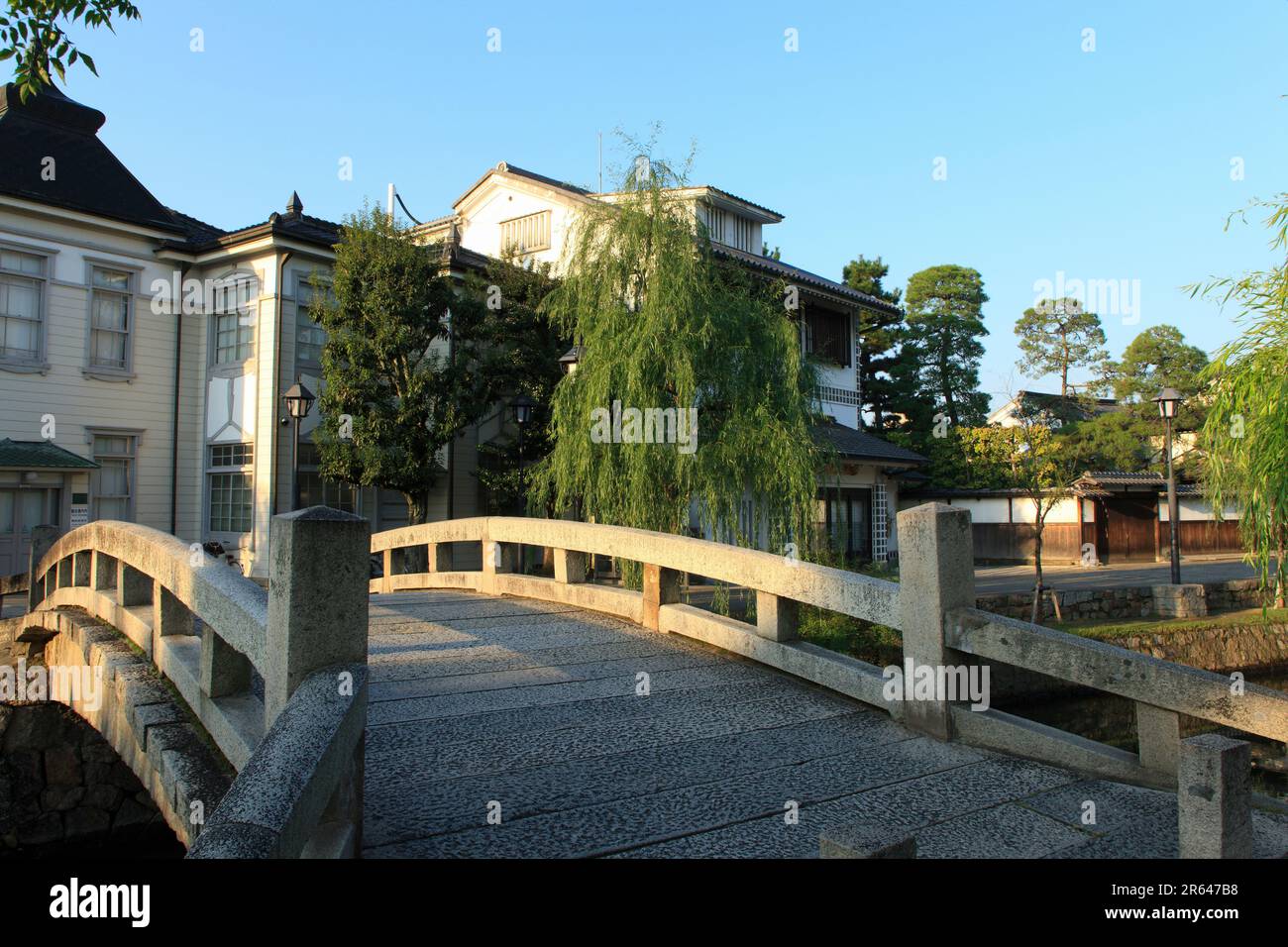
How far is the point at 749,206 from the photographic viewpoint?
868 inches

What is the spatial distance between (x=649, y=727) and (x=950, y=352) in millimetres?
28263

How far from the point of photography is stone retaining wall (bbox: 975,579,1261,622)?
49.5 feet

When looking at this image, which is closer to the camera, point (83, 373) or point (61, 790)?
point (61, 790)

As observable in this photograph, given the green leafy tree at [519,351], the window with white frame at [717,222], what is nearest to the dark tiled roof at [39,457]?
the green leafy tree at [519,351]

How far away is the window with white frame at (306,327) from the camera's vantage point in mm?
16672

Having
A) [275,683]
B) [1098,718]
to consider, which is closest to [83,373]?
[275,683]

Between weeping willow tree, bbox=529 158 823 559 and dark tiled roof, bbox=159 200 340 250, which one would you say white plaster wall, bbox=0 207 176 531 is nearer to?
dark tiled roof, bbox=159 200 340 250

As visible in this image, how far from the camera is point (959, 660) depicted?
4.77 m

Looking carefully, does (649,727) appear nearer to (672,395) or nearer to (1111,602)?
(672,395)

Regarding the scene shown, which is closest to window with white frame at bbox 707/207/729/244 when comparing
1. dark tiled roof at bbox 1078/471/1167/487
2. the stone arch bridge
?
dark tiled roof at bbox 1078/471/1167/487

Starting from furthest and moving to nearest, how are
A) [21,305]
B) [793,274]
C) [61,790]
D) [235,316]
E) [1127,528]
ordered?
[1127,528] → [793,274] → [235,316] → [21,305] → [61,790]
